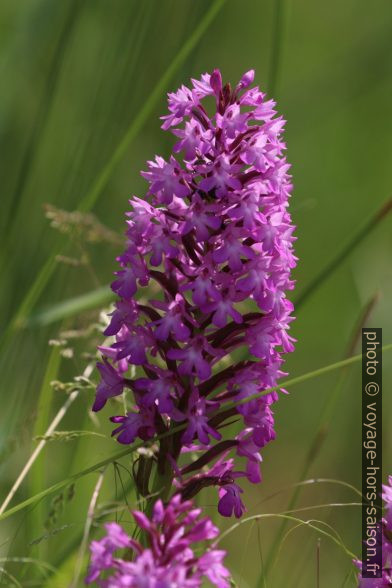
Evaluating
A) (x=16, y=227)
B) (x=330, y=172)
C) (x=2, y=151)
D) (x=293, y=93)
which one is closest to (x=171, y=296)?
(x=16, y=227)

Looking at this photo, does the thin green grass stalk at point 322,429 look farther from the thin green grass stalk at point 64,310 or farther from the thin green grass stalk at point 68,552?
the thin green grass stalk at point 64,310

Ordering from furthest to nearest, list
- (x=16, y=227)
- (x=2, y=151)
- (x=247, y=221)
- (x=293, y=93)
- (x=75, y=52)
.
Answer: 1. (x=293, y=93)
2. (x=75, y=52)
3. (x=2, y=151)
4. (x=16, y=227)
5. (x=247, y=221)

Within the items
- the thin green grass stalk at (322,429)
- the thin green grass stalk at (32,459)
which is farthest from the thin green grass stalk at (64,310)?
the thin green grass stalk at (322,429)

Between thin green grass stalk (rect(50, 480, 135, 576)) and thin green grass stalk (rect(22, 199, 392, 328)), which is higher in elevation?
thin green grass stalk (rect(22, 199, 392, 328))

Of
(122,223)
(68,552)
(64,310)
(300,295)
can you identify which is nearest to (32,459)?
(68,552)

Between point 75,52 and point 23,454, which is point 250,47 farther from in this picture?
point 23,454

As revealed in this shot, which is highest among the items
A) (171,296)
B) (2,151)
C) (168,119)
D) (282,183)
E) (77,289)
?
(2,151)

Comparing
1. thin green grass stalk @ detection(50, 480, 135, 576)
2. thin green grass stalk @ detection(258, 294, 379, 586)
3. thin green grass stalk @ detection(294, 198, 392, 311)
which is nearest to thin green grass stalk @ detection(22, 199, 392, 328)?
thin green grass stalk @ detection(294, 198, 392, 311)

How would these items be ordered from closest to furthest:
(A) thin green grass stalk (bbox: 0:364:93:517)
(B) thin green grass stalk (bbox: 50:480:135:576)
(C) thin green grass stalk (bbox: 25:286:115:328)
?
(A) thin green grass stalk (bbox: 0:364:93:517)
(B) thin green grass stalk (bbox: 50:480:135:576)
(C) thin green grass stalk (bbox: 25:286:115:328)

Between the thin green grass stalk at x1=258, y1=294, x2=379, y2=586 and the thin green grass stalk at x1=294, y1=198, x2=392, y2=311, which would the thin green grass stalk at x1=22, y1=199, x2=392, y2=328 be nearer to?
the thin green grass stalk at x1=294, y1=198, x2=392, y2=311
